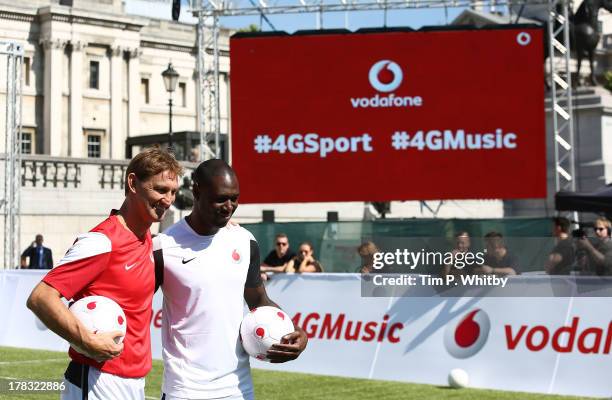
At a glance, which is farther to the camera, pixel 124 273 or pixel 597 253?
pixel 597 253

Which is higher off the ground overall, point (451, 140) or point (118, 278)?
point (451, 140)

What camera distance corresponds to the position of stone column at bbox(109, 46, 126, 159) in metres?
69.6

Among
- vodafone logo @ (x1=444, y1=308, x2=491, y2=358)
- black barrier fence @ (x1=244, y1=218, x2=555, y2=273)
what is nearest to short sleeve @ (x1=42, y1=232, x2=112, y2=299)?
vodafone logo @ (x1=444, y1=308, x2=491, y2=358)

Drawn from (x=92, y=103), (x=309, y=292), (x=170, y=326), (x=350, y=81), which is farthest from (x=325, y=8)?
(x=92, y=103)

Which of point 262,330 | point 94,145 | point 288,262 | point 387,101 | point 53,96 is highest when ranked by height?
point 53,96

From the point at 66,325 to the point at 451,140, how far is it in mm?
19014

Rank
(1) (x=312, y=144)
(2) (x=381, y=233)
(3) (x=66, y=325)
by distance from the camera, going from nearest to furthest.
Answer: (3) (x=66, y=325) → (2) (x=381, y=233) → (1) (x=312, y=144)

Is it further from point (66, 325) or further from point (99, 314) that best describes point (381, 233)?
point (66, 325)

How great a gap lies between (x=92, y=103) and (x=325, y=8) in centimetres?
4872

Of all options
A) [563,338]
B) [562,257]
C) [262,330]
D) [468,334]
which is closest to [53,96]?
[562,257]

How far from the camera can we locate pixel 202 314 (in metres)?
5.28

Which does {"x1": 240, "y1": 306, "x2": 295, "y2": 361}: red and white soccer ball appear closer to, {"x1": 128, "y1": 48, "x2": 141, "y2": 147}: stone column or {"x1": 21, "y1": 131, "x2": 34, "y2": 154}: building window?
{"x1": 21, "y1": 131, "x2": 34, "y2": 154}: building window

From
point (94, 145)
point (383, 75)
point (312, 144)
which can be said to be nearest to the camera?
point (383, 75)

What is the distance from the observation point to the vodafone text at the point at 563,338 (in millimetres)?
11711
